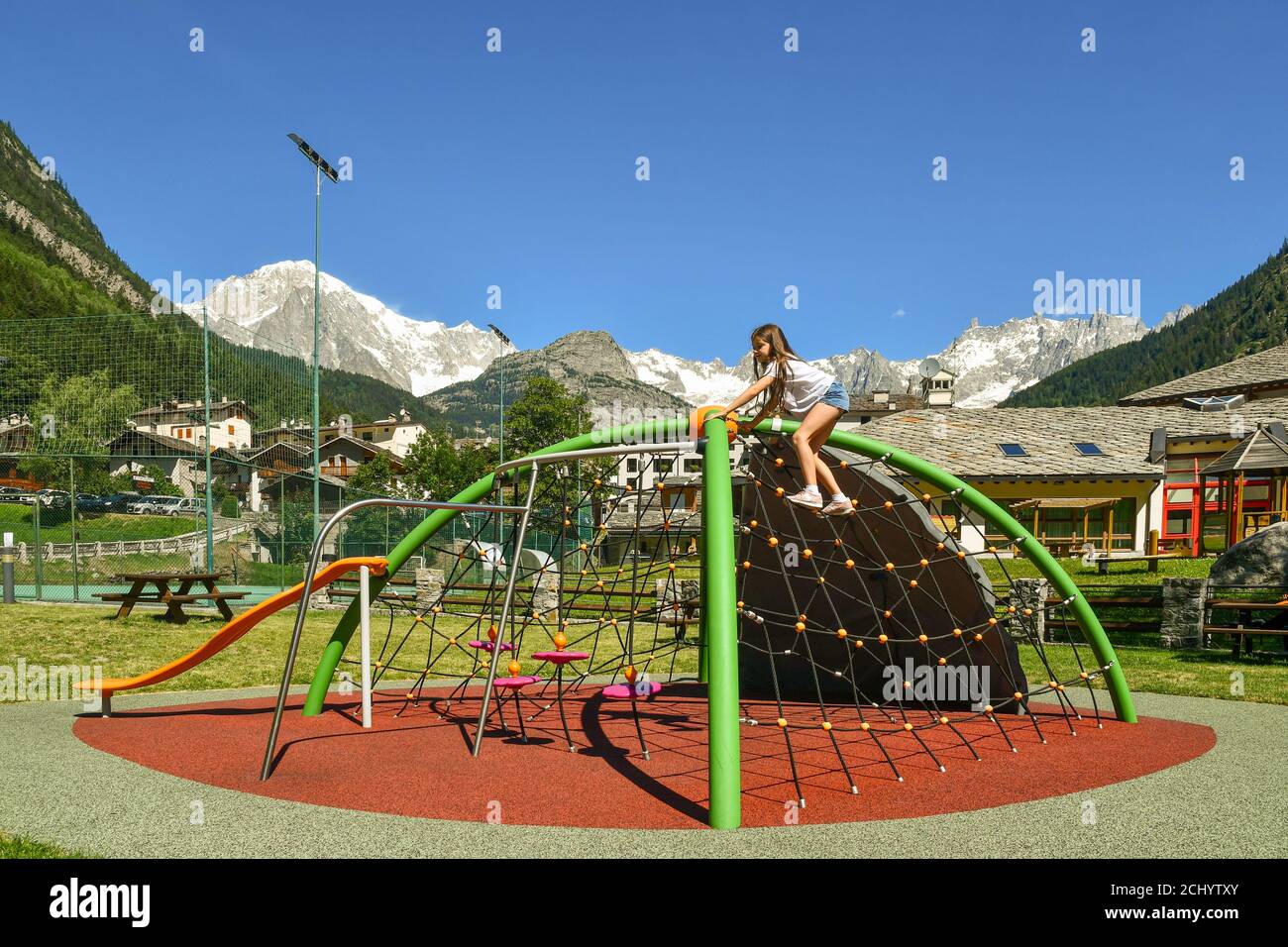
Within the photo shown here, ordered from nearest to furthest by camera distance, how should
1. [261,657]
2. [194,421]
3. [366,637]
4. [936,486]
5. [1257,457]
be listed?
[366,637] < [936,486] < [261,657] < [194,421] < [1257,457]

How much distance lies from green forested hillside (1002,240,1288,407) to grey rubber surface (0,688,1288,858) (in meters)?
92.4

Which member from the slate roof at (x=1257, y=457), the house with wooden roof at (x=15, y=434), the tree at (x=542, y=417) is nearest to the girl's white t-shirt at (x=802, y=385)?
the house with wooden roof at (x=15, y=434)

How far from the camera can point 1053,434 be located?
105 feet

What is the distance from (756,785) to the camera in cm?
547

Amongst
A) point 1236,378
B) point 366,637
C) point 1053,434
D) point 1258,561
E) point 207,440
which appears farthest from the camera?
point 1236,378

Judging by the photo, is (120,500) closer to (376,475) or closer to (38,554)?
(38,554)

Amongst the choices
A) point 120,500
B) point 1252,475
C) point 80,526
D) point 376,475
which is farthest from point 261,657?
point 376,475

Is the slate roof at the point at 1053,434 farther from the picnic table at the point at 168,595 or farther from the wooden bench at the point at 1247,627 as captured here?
the picnic table at the point at 168,595

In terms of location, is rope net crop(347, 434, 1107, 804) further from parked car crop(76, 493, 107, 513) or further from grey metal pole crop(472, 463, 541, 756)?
parked car crop(76, 493, 107, 513)

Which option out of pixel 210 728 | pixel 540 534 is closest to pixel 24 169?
pixel 540 534

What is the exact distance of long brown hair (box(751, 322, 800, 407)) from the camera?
21.3 feet

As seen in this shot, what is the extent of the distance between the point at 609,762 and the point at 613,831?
64.2 inches

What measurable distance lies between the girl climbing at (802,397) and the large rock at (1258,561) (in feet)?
37.5
